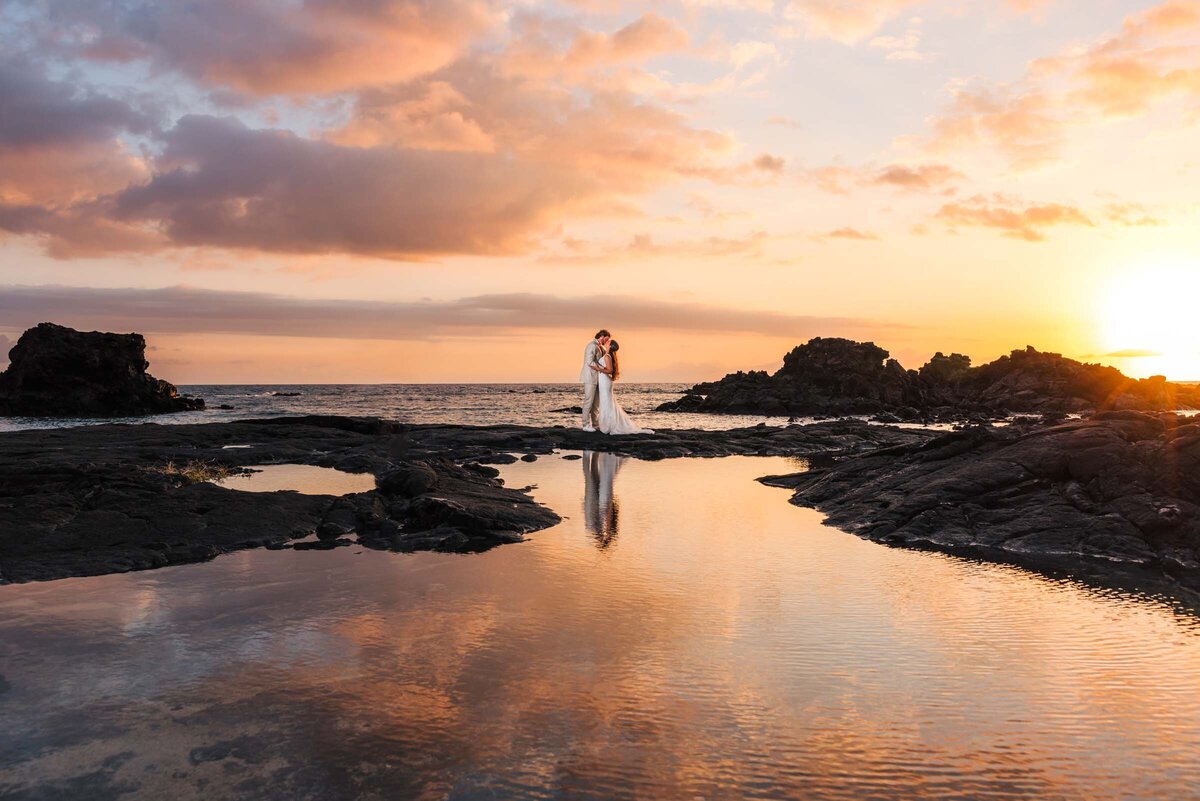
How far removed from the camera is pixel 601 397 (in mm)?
32906

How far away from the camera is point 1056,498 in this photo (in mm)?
13453

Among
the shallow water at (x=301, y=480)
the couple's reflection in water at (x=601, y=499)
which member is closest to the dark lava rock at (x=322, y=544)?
the couple's reflection in water at (x=601, y=499)

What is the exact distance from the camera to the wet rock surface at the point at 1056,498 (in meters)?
11.9

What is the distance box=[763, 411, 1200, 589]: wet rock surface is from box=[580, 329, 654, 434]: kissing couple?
1586cm

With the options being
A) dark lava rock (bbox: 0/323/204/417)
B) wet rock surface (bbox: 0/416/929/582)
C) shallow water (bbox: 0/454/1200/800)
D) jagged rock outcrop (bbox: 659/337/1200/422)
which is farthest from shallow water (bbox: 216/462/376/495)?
jagged rock outcrop (bbox: 659/337/1200/422)

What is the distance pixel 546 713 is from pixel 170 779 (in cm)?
241

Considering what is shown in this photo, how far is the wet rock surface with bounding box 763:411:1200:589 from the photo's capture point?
1191 cm

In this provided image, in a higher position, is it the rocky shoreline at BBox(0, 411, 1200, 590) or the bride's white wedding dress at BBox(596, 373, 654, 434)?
the bride's white wedding dress at BBox(596, 373, 654, 434)

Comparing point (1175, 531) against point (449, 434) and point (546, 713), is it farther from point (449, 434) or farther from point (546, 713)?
point (449, 434)

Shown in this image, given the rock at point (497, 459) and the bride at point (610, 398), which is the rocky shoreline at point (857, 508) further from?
the bride at point (610, 398)

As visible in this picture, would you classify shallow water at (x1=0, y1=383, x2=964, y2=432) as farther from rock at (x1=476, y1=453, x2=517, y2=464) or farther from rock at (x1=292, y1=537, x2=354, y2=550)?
rock at (x1=292, y1=537, x2=354, y2=550)

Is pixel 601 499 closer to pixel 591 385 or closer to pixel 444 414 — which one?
pixel 591 385

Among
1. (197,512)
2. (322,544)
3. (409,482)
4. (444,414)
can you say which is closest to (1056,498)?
(409,482)

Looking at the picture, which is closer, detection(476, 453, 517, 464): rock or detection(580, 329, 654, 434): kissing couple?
detection(476, 453, 517, 464): rock
